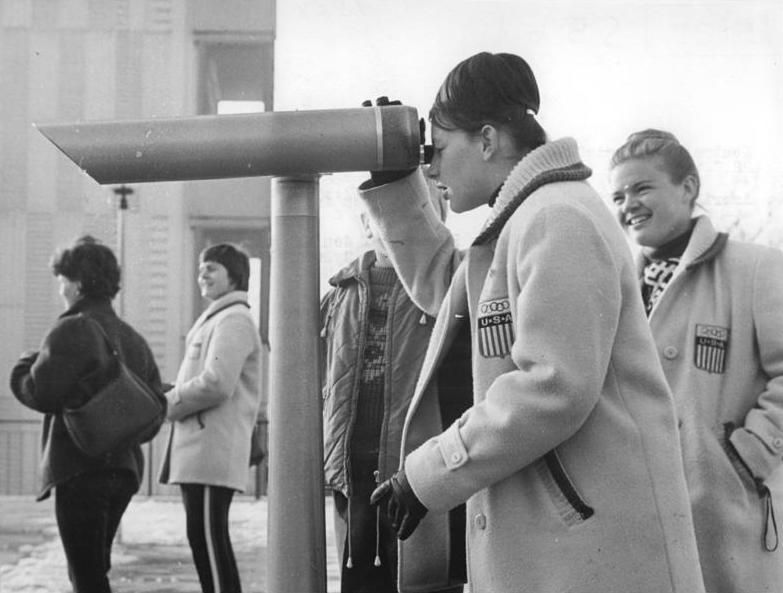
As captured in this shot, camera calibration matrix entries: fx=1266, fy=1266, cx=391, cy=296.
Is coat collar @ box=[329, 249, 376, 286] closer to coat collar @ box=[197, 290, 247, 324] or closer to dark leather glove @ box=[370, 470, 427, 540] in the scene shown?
dark leather glove @ box=[370, 470, 427, 540]

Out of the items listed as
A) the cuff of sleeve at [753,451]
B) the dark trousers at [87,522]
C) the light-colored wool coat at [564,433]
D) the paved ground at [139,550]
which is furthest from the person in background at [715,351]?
the paved ground at [139,550]

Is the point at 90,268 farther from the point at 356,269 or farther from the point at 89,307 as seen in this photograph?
the point at 356,269

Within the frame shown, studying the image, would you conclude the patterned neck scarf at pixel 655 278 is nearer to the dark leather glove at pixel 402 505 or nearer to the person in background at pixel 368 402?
the person in background at pixel 368 402

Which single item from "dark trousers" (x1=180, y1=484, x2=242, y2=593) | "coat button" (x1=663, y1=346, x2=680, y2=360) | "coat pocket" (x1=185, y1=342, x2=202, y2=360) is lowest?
"dark trousers" (x1=180, y1=484, x2=242, y2=593)

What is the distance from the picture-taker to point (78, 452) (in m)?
3.54

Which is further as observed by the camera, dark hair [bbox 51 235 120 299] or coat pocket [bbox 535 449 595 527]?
dark hair [bbox 51 235 120 299]

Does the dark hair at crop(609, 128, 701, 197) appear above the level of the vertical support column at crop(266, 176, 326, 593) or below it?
above

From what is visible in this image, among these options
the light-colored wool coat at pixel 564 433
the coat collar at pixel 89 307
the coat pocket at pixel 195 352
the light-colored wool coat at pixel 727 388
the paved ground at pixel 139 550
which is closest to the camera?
the light-colored wool coat at pixel 564 433

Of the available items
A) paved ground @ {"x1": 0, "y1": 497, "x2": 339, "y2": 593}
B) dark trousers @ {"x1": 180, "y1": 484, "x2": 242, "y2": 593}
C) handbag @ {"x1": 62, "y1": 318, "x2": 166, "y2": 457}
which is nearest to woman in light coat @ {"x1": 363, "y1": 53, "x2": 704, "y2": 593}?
handbag @ {"x1": 62, "y1": 318, "x2": 166, "y2": 457}

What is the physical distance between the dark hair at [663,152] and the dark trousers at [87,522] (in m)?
1.77

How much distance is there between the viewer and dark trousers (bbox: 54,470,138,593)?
11.6 ft

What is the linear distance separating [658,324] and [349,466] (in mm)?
677

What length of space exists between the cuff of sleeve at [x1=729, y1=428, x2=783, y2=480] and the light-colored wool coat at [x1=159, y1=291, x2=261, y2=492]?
198 centimetres

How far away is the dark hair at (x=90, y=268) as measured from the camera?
372 centimetres
